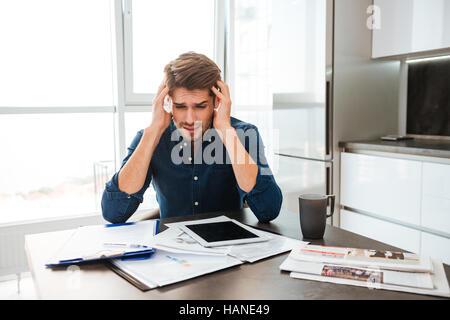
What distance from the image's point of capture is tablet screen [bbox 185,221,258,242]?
1.07m

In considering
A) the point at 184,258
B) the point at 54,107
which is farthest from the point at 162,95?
the point at 54,107

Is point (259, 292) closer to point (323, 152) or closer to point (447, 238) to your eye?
point (447, 238)

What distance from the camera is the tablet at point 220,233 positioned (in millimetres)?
1037

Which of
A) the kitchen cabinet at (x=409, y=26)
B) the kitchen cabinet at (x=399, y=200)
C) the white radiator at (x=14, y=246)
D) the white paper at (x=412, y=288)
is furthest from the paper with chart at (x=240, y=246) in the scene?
the white radiator at (x=14, y=246)

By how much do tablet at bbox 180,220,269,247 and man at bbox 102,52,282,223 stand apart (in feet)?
0.76

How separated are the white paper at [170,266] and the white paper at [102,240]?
0.06m

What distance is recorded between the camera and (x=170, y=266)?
0.90 m

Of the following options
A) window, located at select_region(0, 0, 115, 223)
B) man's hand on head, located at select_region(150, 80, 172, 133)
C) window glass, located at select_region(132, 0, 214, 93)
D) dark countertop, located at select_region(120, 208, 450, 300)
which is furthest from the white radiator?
dark countertop, located at select_region(120, 208, 450, 300)

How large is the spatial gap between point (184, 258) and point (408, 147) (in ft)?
6.23

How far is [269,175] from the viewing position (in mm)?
1461

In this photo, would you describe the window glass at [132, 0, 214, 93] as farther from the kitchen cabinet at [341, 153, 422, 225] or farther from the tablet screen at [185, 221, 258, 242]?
the tablet screen at [185, 221, 258, 242]

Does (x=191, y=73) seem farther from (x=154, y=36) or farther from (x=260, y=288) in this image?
(x=154, y=36)

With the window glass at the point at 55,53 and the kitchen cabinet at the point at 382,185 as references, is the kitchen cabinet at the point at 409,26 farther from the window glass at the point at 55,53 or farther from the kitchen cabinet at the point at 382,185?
the window glass at the point at 55,53
